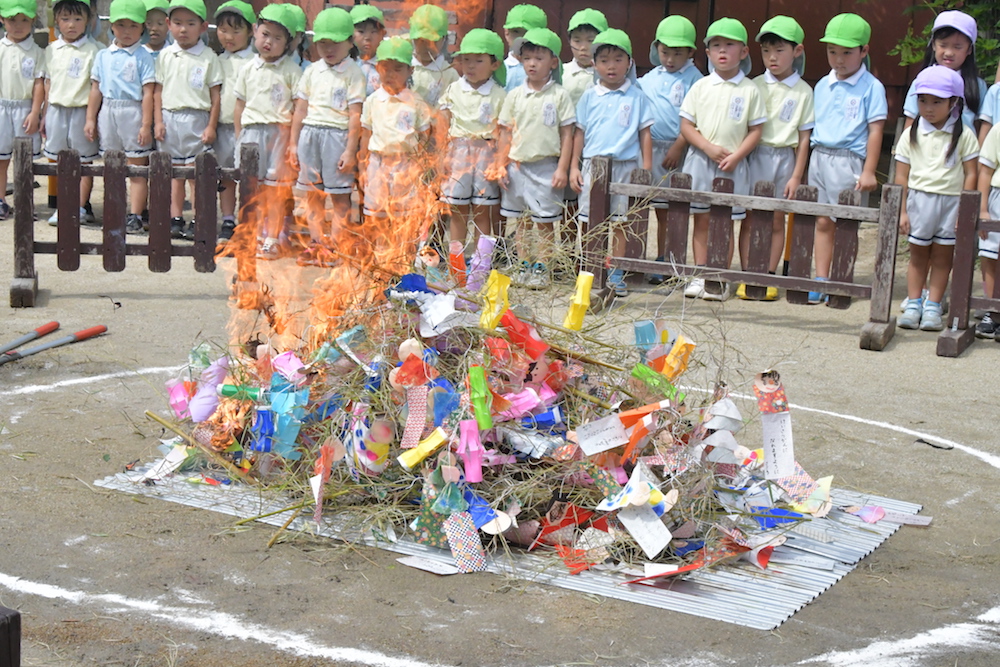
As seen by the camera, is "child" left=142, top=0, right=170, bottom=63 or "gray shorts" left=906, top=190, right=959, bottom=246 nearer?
"gray shorts" left=906, top=190, right=959, bottom=246

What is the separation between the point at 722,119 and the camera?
10266mm

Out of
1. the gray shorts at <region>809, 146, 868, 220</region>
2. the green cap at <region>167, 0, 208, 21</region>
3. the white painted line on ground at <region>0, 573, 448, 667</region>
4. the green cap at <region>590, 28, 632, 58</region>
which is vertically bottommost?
the white painted line on ground at <region>0, 573, 448, 667</region>

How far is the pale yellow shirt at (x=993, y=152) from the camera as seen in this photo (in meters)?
9.20

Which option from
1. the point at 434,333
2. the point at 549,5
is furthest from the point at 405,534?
the point at 549,5

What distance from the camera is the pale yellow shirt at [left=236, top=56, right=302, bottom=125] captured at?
1145cm

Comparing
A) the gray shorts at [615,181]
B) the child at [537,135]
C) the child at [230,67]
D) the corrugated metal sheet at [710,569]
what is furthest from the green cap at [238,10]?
the corrugated metal sheet at [710,569]

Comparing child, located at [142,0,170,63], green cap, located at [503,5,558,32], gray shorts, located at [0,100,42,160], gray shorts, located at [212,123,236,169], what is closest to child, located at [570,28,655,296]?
green cap, located at [503,5,558,32]

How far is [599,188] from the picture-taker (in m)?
9.93

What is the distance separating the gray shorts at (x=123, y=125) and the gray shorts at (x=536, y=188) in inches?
140

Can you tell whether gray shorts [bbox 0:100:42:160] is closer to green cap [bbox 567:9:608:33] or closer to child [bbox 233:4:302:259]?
child [bbox 233:4:302:259]

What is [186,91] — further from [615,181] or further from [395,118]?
[615,181]

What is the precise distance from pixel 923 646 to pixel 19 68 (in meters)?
10.3

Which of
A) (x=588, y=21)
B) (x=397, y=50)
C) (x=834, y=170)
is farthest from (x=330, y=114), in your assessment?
(x=834, y=170)

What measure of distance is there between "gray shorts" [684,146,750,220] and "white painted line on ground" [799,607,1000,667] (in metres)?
6.01
